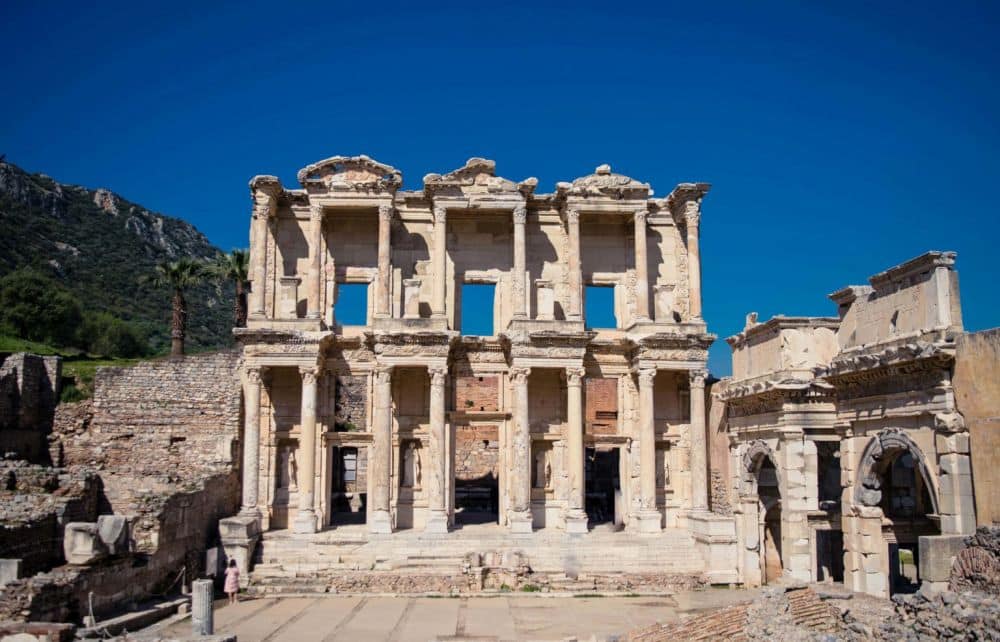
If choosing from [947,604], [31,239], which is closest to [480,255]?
[947,604]

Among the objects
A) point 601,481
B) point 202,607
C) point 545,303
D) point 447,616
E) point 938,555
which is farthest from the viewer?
point 601,481

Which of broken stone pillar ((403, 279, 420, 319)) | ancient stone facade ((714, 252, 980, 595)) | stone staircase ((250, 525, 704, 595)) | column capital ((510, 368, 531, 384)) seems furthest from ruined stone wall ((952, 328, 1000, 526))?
broken stone pillar ((403, 279, 420, 319))

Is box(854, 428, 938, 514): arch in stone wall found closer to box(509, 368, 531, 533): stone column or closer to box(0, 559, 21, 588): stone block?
box(509, 368, 531, 533): stone column

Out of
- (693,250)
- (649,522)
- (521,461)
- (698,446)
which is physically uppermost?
(693,250)

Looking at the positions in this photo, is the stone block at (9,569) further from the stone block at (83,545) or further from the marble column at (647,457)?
the marble column at (647,457)

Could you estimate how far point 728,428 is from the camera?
24547mm

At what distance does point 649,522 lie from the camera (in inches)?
997

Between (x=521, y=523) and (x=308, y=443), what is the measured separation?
21.4ft

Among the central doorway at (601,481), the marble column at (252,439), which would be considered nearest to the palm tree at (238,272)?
the marble column at (252,439)

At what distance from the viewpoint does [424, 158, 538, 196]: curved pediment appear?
2661 centimetres

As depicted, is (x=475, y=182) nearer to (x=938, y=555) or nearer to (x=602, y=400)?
(x=602, y=400)

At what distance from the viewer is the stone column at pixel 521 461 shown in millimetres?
24891

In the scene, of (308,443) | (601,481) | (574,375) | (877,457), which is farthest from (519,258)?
(601,481)

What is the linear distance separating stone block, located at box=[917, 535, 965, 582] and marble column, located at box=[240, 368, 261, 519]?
57.9ft
